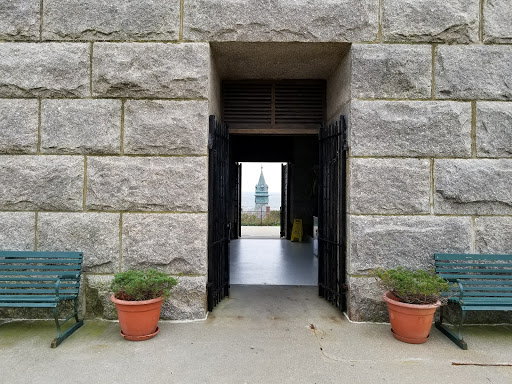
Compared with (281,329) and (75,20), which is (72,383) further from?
(75,20)

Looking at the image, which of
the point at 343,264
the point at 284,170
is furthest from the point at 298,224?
the point at 343,264

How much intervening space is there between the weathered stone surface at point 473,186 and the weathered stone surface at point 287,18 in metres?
1.82

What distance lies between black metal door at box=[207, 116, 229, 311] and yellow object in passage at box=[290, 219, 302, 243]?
6837 mm

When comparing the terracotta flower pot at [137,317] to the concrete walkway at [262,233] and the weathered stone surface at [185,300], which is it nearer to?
the weathered stone surface at [185,300]

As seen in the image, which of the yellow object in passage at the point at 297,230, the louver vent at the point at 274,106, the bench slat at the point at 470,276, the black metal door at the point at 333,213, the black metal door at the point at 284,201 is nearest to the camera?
the bench slat at the point at 470,276

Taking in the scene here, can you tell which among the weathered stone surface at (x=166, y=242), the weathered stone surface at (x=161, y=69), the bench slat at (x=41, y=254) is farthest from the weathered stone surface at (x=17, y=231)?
the weathered stone surface at (x=161, y=69)

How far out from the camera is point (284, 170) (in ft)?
44.1

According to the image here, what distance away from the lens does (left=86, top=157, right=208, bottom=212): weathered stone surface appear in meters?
3.75

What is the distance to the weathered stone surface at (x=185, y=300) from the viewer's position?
147 inches

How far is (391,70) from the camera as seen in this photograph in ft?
12.4

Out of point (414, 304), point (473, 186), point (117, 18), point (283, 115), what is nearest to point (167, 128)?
point (117, 18)

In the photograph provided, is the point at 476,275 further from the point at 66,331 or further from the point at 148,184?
the point at 66,331

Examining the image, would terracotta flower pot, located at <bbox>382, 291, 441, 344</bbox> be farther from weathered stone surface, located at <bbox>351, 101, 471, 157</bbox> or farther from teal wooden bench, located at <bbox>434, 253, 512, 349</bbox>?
weathered stone surface, located at <bbox>351, 101, 471, 157</bbox>

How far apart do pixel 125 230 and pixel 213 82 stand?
2.13m
